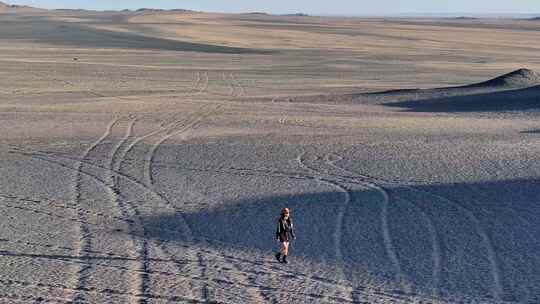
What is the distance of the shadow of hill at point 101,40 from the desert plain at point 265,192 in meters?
28.3

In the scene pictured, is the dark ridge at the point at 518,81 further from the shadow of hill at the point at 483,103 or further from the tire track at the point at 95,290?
the tire track at the point at 95,290

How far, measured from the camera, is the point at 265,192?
17.1 m

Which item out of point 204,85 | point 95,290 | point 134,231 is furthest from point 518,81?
point 95,290

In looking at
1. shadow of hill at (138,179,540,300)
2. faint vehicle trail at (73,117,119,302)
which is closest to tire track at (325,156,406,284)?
shadow of hill at (138,179,540,300)

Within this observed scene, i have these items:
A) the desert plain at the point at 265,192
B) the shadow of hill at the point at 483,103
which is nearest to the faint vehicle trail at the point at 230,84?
the desert plain at the point at 265,192

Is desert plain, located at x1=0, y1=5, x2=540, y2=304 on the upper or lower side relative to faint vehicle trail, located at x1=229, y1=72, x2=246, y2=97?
upper

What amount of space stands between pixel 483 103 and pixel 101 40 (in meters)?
51.2

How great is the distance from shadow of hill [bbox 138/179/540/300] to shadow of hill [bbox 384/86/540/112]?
13.8 m

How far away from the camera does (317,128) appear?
25719 mm

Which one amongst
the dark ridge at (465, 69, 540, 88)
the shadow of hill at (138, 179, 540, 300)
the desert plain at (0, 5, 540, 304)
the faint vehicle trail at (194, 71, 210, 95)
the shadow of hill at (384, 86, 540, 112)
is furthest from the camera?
the faint vehicle trail at (194, 71, 210, 95)

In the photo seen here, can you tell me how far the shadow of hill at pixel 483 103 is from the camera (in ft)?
102

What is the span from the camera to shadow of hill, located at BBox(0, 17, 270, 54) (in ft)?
222

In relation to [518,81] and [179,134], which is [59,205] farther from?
[518,81]

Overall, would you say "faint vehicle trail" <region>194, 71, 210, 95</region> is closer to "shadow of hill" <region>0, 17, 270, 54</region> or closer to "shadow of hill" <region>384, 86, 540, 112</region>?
"shadow of hill" <region>384, 86, 540, 112</region>
